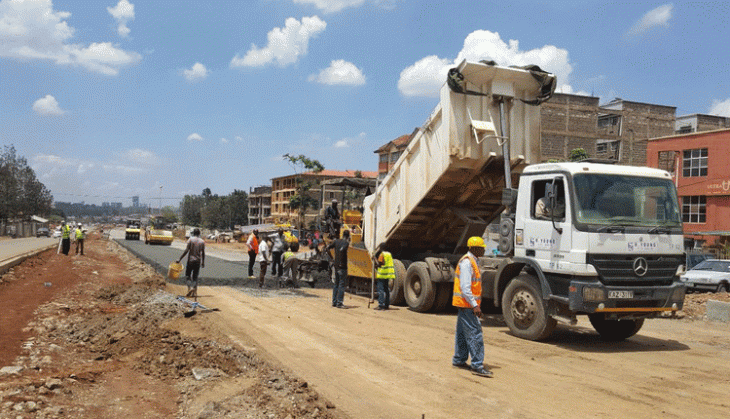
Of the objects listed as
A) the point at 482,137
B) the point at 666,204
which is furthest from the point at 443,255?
the point at 666,204

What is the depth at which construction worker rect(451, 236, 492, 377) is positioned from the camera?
254 inches

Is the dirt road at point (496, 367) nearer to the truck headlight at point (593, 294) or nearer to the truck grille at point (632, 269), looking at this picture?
the truck headlight at point (593, 294)

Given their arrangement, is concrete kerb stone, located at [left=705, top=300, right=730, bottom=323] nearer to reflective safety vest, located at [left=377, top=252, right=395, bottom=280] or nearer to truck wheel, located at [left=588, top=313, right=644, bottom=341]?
truck wheel, located at [left=588, top=313, right=644, bottom=341]

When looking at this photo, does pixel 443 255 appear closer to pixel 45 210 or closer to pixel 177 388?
pixel 177 388

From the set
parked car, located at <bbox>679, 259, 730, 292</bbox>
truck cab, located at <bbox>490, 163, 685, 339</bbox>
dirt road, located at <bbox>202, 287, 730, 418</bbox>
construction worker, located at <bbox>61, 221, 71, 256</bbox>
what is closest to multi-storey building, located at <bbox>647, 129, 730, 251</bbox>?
parked car, located at <bbox>679, 259, 730, 292</bbox>

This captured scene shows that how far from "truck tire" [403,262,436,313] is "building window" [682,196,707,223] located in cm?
2328

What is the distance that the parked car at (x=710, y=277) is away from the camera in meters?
16.7

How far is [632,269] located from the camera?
7672 millimetres

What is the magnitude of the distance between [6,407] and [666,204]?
8.21 m

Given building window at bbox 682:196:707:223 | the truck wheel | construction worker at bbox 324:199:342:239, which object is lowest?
the truck wheel

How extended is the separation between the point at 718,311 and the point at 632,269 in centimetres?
553

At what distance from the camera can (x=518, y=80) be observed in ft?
33.1

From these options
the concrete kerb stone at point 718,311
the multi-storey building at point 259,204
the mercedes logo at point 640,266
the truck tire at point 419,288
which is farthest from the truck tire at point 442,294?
the multi-storey building at point 259,204

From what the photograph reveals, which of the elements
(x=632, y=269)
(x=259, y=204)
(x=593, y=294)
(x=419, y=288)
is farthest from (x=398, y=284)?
(x=259, y=204)
